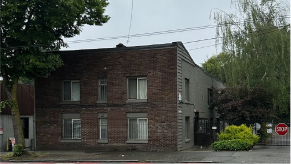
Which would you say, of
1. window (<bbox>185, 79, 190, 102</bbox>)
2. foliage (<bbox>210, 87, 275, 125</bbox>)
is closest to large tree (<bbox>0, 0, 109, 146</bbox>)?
window (<bbox>185, 79, 190, 102</bbox>)

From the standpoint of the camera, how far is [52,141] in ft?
81.9

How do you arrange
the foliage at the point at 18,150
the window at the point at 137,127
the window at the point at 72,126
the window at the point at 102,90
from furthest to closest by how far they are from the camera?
1. the window at the point at 72,126
2. the window at the point at 102,90
3. the window at the point at 137,127
4. the foliage at the point at 18,150

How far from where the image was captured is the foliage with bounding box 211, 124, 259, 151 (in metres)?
22.3

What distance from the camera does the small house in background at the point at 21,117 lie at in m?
31.3

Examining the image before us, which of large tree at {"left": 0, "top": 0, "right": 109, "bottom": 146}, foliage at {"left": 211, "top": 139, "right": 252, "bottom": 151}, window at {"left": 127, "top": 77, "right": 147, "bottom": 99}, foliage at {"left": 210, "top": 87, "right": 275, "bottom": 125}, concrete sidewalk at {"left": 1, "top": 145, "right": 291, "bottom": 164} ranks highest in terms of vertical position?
large tree at {"left": 0, "top": 0, "right": 109, "bottom": 146}

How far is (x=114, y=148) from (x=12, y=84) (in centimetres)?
660

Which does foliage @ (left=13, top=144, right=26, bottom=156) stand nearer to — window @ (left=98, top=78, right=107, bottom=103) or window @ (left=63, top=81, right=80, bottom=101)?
window @ (left=63, top=81, right=80, bottom=101)

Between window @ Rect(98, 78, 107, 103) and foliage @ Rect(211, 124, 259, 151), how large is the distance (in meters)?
6.77

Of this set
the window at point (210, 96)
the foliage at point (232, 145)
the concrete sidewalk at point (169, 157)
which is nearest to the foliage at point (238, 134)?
the foliage at point (232, 145)

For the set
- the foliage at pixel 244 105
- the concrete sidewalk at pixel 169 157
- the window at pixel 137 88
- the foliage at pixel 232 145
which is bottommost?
the concrete sidewalk at pixel 169 157

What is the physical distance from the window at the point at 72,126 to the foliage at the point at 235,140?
792cm

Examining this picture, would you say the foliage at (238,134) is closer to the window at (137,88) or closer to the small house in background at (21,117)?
the window at (137,88)

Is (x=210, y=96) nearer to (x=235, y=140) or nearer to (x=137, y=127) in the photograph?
(x=235, y=140)

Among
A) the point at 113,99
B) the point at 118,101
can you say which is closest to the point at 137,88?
the point at 118,101
